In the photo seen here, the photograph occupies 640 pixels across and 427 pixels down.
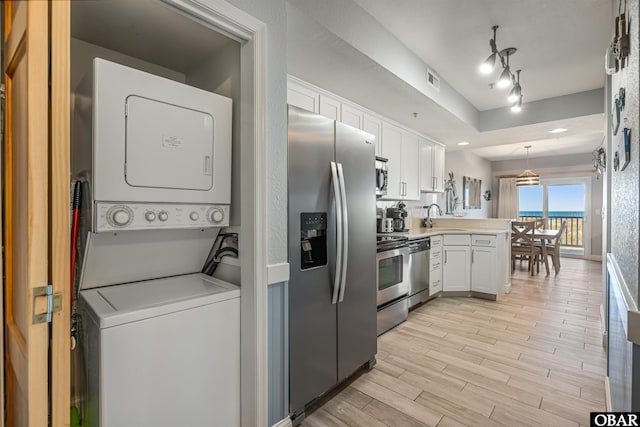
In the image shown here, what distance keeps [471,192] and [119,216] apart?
281 inches

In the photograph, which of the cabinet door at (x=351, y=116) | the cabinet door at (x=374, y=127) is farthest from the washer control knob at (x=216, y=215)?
the cabinet door at (x=374, y=127)

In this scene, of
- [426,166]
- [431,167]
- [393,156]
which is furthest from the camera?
[431,167]

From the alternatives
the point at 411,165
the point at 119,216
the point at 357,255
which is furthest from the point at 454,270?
the point at 119,216

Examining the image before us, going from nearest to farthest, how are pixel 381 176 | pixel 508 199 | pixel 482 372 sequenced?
pixel 482 372
pixel 381 176
pixel 508 199

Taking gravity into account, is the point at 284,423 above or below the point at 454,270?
below

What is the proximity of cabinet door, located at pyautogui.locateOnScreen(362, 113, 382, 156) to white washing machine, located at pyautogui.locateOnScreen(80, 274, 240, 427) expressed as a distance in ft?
8.31

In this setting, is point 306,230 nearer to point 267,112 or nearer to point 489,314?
point 267,112

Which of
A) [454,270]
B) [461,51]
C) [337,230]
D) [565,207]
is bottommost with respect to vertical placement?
[454,270]

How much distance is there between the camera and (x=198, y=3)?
4.25 feet

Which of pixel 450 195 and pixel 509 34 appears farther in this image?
pixel 450 195

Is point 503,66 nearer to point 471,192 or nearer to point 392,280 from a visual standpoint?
point 392,280

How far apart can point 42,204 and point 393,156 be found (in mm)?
3613

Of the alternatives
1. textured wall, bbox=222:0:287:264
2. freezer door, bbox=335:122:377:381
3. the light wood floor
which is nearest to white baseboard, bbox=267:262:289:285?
textured wall, bbox=222:0:287:264

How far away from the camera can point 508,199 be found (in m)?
8.25
